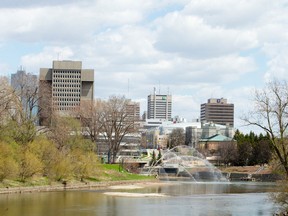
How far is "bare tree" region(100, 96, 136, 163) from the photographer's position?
11556 cm

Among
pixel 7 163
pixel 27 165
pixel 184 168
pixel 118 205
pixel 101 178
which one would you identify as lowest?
pixel 118 205

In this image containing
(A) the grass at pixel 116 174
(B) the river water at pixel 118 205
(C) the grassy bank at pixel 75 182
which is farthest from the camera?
(A) the grass at pixel 116 174

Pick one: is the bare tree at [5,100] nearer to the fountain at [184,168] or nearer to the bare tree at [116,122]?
the bare tree at [116,122]

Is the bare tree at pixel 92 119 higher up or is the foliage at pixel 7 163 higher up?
the bare tree at pixel 92 119

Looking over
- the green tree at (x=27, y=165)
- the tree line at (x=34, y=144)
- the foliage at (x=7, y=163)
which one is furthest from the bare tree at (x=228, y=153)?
the foliage at (x=7, y=163)

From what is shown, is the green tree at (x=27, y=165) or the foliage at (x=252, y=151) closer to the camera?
the green tree at (x=27, y=165)

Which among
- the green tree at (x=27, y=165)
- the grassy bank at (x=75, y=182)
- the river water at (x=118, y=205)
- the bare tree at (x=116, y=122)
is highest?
the bare tree at (x=116, y=122)

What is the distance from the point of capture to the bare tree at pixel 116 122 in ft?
379

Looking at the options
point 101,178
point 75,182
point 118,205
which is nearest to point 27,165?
point 75,182

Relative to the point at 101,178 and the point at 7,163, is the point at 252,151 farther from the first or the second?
the point at 7,163

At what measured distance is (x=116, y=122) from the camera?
4567 inches

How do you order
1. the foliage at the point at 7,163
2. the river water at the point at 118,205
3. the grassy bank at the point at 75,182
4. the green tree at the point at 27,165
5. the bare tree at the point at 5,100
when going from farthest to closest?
the bare tree at the point at 5,100
the green tree at the point at 27,165
the grassy bank at the point at 75,182
the foliage at the point at 7,163
the river water at the point at 118,205

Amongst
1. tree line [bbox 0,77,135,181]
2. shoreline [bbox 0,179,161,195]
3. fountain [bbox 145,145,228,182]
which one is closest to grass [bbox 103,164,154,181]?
shoreline [bbox 0,179,161,195]

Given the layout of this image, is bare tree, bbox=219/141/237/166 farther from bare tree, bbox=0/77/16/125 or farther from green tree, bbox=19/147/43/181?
green tree, bbox=19/147/43/181
